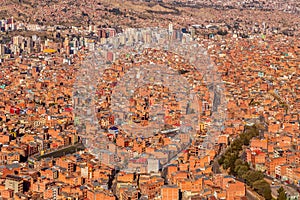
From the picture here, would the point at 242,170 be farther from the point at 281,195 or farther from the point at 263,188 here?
the point at 281,195

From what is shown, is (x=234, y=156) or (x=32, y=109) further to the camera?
(x=32, y=109)

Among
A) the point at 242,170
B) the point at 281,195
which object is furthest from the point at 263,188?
the point at 242,170

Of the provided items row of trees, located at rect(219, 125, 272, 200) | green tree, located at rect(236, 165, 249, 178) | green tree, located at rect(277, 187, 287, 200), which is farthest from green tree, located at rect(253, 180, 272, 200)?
green tree, located at rect(236, 165, 249, 178)

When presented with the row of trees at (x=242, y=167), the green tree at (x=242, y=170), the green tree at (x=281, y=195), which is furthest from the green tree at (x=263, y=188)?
the green tree at (x=242, y=170)

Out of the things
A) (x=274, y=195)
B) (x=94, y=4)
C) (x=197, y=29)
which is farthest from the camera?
(x=94, y=4)

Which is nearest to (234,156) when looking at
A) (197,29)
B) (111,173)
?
(111,173)

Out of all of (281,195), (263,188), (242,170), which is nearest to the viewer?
(281,195)

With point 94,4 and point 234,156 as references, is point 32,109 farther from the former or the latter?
point 94,4

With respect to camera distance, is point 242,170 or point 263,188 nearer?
point 263,188
